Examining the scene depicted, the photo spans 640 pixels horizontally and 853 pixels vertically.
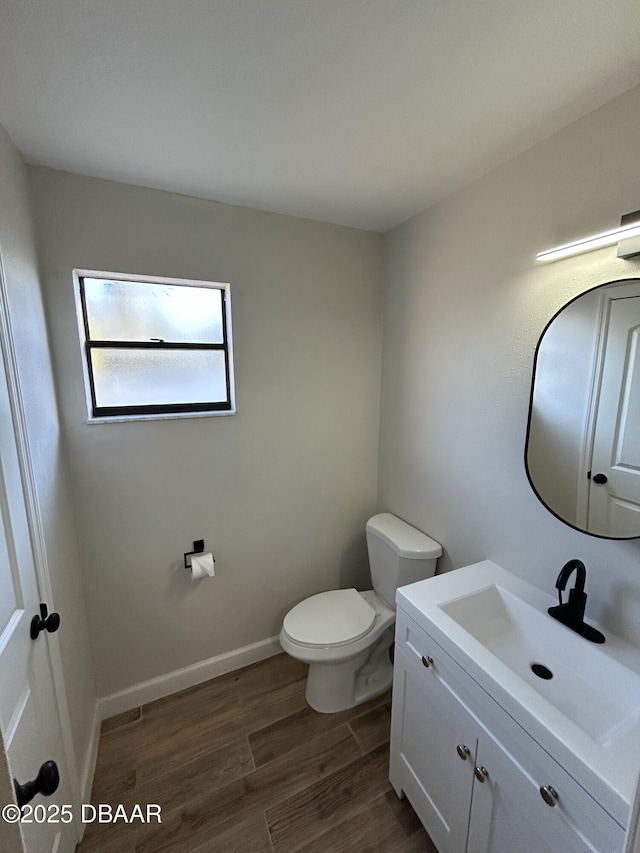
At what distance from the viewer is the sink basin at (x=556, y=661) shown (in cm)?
90

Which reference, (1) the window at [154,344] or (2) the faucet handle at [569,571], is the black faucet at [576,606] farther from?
(1) the window at [154,344]

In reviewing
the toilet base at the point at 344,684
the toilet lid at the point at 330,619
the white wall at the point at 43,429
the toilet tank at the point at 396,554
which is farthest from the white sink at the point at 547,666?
the white wall at the point at 43,429

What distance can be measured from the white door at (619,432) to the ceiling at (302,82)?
65cm

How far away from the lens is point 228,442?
1741 mm

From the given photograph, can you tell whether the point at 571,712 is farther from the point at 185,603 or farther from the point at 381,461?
the point at 185,603

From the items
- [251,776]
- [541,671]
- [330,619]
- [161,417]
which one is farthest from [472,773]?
[161,417]

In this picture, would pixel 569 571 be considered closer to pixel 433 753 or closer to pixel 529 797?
pixel 529 797

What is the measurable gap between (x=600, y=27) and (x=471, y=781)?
1.96 meters

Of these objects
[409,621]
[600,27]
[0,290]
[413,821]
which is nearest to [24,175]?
[0,290]

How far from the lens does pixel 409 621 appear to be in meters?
1.22

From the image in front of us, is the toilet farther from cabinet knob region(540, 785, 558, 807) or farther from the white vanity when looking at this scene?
cabinet knob region(540, 785, 558, 807)

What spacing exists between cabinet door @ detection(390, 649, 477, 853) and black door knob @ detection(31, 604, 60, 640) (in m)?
1.16

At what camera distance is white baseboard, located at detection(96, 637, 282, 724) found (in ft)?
5.49

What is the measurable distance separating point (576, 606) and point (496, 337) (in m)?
0.99
